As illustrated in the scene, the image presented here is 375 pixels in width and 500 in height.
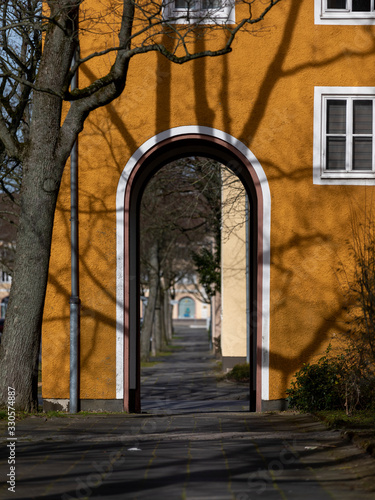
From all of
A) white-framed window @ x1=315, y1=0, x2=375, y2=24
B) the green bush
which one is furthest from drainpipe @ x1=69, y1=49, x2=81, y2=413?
white-framed window @ x1=315, y1=0, x2=375, y2=24

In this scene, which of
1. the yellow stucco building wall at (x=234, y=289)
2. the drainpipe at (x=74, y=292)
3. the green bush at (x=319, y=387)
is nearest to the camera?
the green bush at (x=319, y=387)

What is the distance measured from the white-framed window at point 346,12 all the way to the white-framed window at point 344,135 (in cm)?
103

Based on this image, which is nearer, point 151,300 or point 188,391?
point 188,391

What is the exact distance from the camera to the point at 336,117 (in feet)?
39.5

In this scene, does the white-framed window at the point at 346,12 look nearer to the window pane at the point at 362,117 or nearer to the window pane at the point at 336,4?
the window pane at the point at 336,4

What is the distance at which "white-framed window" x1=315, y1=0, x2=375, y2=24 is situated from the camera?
1191 cm

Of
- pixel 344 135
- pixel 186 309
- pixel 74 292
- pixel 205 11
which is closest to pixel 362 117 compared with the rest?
pixel 344 135

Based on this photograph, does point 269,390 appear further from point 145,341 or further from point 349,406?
point 145,341

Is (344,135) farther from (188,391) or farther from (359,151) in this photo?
(188,391)

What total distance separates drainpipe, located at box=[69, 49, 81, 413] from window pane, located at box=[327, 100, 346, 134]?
3864 millimetres

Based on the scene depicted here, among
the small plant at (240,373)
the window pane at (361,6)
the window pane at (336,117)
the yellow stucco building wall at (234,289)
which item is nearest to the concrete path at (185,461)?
the window pane at (336,117)

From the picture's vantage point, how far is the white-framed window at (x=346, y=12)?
11914 millimetres

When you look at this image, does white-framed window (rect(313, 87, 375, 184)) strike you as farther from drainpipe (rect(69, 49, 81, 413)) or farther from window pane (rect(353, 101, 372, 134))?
drainpipe (rect(69, 49, 81, 413))

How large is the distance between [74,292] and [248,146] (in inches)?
134
